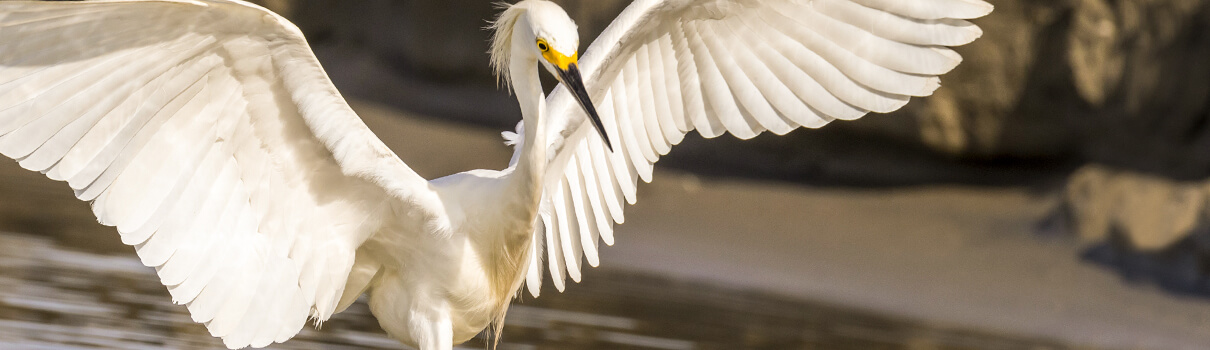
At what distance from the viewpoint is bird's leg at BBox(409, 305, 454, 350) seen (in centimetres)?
475

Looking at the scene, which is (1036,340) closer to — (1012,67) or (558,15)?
(1012,67)

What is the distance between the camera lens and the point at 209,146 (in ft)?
13.6

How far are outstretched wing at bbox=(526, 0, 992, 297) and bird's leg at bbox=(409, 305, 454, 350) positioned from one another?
0.66m

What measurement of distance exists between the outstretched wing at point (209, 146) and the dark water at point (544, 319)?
1504 mm

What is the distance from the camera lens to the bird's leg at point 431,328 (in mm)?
4750

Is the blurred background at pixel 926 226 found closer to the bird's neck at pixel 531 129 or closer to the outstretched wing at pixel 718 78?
the outstretched wing at pixel 718 78

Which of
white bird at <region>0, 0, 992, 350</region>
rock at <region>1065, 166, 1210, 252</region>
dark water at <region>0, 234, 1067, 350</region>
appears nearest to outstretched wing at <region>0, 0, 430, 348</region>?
white bird at <region>0, 0, 992, 350</region>

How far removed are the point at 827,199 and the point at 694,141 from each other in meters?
1.10

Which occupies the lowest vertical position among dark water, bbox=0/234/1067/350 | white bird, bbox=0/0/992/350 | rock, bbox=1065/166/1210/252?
dark water, bbox=0/234/1067/350

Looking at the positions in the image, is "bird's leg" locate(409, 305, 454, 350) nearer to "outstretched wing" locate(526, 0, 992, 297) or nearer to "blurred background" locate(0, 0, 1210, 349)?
"outstretched wing" locate(526, 0, 992, 297)

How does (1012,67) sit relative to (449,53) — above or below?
above

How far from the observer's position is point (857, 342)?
286 inches

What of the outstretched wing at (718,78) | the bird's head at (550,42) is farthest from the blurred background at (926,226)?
the bird's head at (550,42)

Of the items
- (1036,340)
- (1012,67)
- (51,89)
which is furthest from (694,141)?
(51,89)
